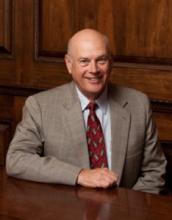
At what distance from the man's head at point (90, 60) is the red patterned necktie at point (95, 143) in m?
0.12

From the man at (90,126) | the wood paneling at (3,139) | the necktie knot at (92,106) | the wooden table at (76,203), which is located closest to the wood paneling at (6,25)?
the wood paneling at (3,139)

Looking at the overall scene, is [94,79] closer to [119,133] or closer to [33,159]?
[119,133]

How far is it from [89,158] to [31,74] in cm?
107

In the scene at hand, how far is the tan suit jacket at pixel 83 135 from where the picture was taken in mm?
2262

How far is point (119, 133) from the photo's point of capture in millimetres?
2346

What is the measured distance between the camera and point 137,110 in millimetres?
2406

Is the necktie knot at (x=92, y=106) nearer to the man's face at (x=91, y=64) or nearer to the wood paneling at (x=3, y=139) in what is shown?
the man's face at (x=91, y=64)

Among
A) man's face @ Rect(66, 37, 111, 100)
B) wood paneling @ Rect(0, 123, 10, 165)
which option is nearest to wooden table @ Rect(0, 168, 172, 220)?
man's face @ Rect(66, 37, 111, 100)

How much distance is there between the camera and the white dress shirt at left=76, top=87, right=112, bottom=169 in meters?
2.35

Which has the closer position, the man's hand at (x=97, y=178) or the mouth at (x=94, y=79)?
the man's hand at (x=97, y=178)

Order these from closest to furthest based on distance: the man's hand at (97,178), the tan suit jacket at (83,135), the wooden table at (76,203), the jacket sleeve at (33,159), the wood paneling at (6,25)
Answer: the wooden table at (76,203) → the man's hand at (97,178) → the jacket sleeve at (33,159) → the tan suit jacket at (83,135) → the wood paneling at (6,25)

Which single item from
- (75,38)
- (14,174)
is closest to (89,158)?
(14,174)

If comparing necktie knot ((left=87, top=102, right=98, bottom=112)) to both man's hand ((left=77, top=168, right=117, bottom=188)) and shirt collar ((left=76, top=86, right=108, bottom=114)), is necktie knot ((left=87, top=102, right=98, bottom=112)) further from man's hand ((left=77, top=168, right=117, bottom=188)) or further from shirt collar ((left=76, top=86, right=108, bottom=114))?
man's hand ((left=77, top=168, right=117, bottom=188))

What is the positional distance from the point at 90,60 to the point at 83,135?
32 cm
